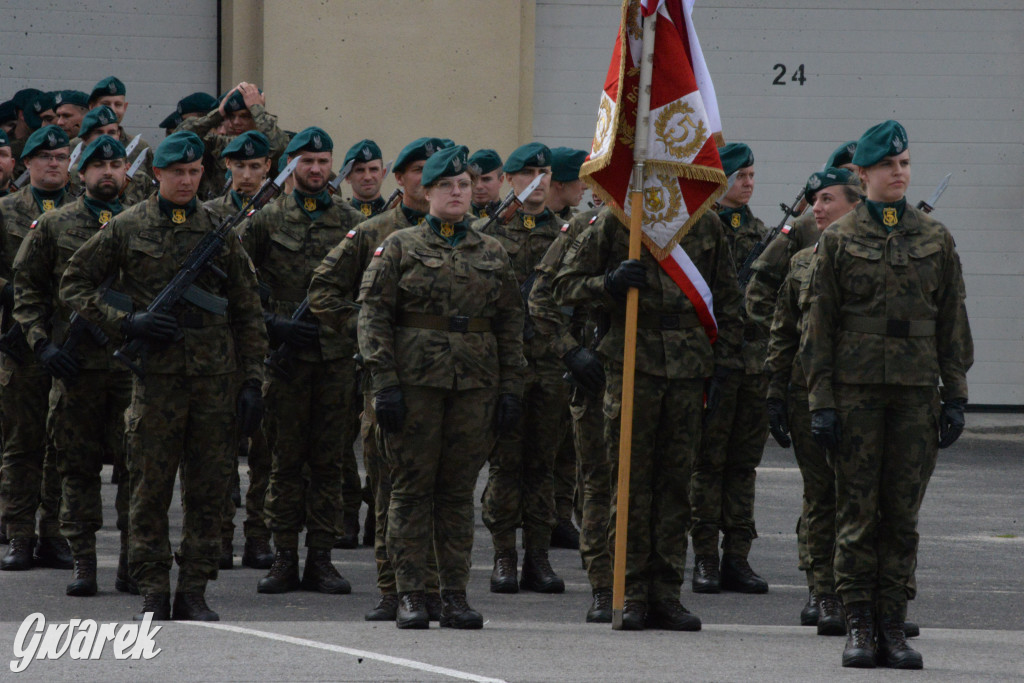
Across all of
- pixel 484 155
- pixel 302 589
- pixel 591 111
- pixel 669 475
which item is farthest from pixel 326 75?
pixel 669 475

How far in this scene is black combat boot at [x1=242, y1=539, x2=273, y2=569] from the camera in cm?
935

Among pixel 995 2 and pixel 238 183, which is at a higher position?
pixel 995 2

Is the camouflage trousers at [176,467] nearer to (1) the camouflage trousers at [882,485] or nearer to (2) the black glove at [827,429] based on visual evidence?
(2) the black glove at [827,429]

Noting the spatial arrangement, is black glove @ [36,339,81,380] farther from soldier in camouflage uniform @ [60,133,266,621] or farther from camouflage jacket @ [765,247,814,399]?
camouflage jacket @ [765,247,814,399]

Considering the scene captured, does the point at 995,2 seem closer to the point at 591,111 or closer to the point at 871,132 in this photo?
the point at 591,111

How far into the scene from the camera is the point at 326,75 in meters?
16.7

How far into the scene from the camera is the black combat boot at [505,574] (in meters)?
8.74

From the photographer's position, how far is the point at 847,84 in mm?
17234

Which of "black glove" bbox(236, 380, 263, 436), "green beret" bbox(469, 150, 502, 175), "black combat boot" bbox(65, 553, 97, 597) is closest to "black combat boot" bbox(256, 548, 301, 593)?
"black combat boot" bbox(65, 553, 97, 597)

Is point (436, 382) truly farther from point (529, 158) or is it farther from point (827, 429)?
point (529, 158)

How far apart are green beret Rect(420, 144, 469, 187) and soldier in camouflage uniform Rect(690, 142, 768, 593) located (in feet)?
7.04

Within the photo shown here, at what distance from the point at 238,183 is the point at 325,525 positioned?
2.31m

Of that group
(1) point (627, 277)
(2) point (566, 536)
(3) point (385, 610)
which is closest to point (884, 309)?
(1) point (627, 277)

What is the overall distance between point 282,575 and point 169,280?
1.82 metres
